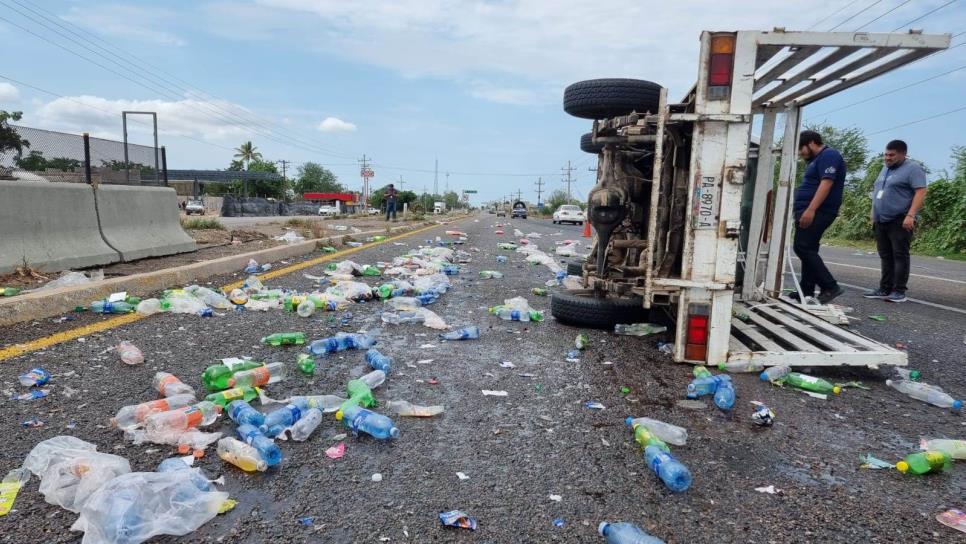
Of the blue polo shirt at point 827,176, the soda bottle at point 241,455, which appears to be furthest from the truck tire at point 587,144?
the soda bottle at point 241,455

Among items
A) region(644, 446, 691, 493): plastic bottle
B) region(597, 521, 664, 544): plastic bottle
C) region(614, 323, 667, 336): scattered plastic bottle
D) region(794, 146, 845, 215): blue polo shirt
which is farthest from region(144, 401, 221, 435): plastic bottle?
region(794, 146, 845, 215): blue polo shirt

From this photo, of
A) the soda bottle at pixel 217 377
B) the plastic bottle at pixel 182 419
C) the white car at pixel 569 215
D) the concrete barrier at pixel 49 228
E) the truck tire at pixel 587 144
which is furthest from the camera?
the white car at pixel 569 215

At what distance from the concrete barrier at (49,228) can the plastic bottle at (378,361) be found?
3897 mm

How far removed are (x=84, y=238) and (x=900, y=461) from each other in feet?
23.0

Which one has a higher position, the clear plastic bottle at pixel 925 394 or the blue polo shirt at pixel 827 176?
the blue polo shirt at pixel 827 176

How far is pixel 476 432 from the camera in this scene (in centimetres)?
229

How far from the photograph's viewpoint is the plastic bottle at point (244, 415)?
226 centimetres

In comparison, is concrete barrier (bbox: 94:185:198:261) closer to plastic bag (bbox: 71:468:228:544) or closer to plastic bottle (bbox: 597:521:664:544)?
plastic bag (bbox: 71:468:228:544)

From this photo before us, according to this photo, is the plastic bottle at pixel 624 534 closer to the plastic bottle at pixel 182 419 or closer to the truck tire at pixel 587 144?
the plastic bottle at pixel 182 419

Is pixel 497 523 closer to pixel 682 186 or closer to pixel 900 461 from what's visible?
pixel 900 461

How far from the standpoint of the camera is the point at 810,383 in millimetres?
2938

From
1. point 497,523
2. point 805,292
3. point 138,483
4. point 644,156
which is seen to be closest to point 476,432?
point 497,523

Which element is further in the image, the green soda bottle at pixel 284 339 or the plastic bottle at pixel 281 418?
the green soda bottle at pixel 284 339

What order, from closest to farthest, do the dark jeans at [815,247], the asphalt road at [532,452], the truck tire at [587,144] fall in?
the asphalt road at [532,452] < the dark jeans at [815,247] < the truck tire at [587,144]
